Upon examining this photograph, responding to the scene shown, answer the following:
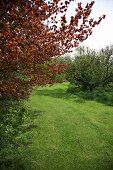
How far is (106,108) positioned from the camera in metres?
25.2

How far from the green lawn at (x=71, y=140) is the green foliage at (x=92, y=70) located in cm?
1352

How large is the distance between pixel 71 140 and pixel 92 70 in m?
23.3

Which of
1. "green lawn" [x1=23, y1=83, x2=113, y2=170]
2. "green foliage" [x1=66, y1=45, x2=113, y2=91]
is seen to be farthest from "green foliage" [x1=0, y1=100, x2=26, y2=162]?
"green foliage" [x1=66, y1=45, x2=113, y2=91]

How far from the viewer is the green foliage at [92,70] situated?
1475 inches

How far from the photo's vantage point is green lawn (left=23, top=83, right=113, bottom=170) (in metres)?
12.0

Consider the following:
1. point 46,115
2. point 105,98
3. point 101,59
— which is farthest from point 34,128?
point 101,59

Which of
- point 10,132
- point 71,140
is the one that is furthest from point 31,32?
point 71,140

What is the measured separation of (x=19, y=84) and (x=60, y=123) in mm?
9445

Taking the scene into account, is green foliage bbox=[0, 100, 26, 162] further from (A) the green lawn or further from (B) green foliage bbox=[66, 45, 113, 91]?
(B) green foliage bbox=[66, 45, 113, 91]

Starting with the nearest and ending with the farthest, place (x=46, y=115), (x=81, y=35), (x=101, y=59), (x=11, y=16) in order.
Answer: (x=11, y=16) → (x=81, y=35) → (x=46, y=115) → (x=101, y=59)

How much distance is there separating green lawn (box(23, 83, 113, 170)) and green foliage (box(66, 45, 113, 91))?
1352 cm

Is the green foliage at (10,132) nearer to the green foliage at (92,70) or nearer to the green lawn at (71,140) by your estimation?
the green lawn at (71,140)

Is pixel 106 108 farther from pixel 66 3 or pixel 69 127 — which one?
pixel 66 3

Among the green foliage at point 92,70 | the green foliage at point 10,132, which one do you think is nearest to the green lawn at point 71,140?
the green foliage at point 10,132
